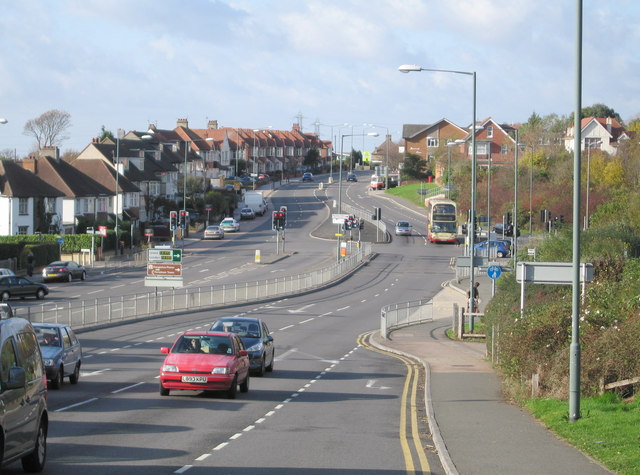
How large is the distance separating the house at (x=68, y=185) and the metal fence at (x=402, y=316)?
141 ft

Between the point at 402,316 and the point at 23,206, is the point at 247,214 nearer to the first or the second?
the point at 23,206

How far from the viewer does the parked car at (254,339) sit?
2428 cm

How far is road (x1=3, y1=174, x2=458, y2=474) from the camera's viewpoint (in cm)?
1293

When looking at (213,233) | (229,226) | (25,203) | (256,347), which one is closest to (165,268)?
(256,347)

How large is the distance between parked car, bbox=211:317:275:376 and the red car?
3.77 meters

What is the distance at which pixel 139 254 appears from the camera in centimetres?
7306

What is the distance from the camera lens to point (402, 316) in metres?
42.5

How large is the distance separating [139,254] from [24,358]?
6261 centimetres

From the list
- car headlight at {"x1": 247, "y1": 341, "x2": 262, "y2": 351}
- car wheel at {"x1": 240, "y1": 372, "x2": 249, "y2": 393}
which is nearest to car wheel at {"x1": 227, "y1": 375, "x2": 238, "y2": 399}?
car wheel at {"x1": 240, "y1": 372, "x2": 249, "y2": 393}

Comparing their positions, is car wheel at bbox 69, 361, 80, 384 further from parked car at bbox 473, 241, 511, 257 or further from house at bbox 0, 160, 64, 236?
house at bbox 0, 160, 64, 236

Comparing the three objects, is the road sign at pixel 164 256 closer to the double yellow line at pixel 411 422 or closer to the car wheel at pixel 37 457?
the double yellow line at pixel 411 422

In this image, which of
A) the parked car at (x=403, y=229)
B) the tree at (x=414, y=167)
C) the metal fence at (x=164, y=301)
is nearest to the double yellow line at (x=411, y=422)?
the metal fence at (x=164, y=301)

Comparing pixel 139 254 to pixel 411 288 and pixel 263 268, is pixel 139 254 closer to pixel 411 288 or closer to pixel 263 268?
pixel 263 268

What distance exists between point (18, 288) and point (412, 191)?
3460 inches
